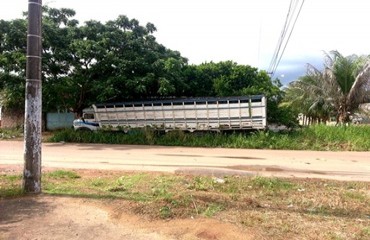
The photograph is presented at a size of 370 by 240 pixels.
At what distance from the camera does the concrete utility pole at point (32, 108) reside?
5.95 m

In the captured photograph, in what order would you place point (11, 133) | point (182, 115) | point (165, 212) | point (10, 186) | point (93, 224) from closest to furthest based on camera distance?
point (93, 224)
point (165, 212)
point (10, 186)
point (182, 115)
point (11, 133)

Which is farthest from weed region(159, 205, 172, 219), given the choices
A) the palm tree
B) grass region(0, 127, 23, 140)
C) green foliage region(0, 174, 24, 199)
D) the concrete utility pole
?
grass region(0, 127, 23, 140)

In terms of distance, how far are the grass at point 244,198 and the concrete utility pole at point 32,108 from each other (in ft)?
1.14

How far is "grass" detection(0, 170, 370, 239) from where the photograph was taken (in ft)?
14.6

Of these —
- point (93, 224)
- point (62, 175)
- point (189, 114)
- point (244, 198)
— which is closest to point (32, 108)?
point (93, 224)

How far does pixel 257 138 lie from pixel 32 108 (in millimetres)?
14030

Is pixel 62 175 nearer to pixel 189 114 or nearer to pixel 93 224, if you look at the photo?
pixel 93 224

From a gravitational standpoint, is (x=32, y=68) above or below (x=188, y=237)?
above

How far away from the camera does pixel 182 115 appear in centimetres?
1977

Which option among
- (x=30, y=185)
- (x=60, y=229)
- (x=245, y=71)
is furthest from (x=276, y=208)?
(x=245, y=71)

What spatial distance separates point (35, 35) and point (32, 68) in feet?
1.92

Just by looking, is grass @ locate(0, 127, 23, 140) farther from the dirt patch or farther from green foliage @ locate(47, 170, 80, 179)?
the dirt patch

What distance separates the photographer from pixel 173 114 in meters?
19.9

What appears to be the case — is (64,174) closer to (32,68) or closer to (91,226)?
(32,68)
